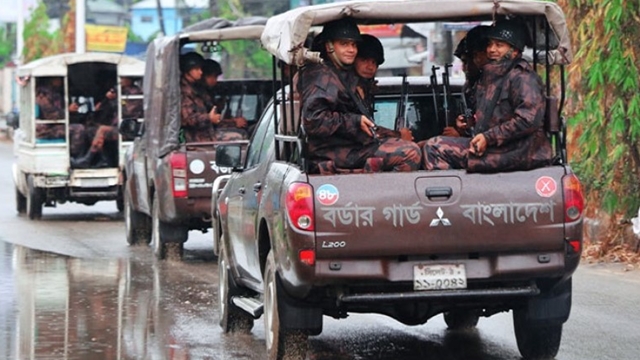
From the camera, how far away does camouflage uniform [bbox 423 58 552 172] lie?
344 inches

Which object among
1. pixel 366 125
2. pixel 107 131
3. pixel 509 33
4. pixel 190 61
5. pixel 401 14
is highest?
pixel 401 14

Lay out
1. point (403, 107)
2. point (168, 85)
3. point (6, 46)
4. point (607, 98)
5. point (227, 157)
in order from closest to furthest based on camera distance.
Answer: point (403, 107)
point (227, 157)
point (607, 98)
point (168, 85)
point (6, 46)

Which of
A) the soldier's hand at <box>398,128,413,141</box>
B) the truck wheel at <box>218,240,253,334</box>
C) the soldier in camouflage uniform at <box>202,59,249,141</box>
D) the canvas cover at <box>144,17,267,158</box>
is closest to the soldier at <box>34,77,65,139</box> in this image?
the canvas cover at <box>144,17,267,158</box>

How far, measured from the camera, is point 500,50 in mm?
9203

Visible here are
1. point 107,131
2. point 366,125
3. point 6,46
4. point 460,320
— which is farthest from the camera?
point 6,46

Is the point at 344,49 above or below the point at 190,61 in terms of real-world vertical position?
above

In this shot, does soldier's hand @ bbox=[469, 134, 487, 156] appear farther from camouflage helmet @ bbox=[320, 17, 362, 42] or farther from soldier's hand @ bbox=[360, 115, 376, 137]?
camouflage helmet @ bbox=[320, 17, 362, 42]

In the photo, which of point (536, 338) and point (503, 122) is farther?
point (536, 338)

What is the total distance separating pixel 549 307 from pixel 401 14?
1966 mm

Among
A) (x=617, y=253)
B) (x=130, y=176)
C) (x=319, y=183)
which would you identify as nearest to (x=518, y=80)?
(x=319, y=183)

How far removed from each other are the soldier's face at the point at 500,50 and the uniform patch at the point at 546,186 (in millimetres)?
972

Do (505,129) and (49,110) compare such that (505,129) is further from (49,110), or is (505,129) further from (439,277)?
(49,110)

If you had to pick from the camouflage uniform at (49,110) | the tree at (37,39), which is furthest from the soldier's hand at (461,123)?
the tree at (37,39)

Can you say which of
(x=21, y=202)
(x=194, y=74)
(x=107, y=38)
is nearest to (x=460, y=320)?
(x=194, y=74)
